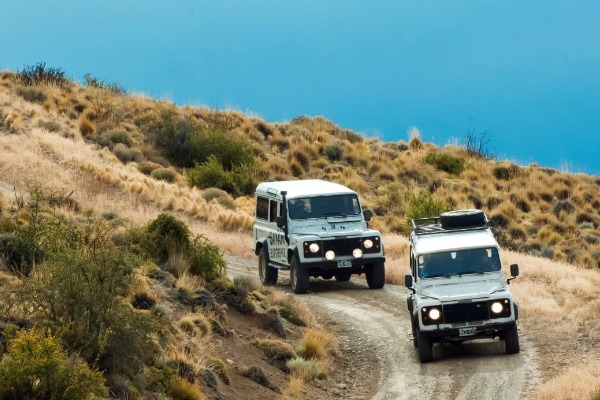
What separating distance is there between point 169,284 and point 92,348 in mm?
6218

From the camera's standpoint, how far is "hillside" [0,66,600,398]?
40.4 metres

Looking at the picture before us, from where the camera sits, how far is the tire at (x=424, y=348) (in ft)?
60.2

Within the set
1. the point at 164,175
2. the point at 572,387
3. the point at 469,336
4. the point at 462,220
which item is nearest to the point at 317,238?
the point at 462,220

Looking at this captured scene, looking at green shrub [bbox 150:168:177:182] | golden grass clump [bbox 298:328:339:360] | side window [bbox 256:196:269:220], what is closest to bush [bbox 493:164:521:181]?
green shrub [bbox 150:168:177:182]

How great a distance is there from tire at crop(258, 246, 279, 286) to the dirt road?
2071 mm

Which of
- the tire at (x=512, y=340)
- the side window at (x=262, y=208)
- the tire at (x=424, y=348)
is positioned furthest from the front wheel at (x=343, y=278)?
the tire at (x=512, y=340)

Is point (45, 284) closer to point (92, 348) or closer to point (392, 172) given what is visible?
point (92, 348)

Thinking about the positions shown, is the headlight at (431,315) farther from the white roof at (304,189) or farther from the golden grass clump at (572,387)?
the white roof at (304,189)

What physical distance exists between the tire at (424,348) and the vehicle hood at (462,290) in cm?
74

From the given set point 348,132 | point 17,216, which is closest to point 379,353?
point 17,216

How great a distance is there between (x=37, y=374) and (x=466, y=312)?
8.56m

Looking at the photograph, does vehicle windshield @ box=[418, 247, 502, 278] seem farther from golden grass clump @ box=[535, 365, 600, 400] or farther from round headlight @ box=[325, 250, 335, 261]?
round headlight @ box=[325, 250, 335, 261]

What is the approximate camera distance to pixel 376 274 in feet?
86.8

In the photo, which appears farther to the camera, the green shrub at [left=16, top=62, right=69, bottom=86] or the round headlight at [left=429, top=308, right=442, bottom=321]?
the green shrub at [left=16, top=62, right=69, bottom=86]
